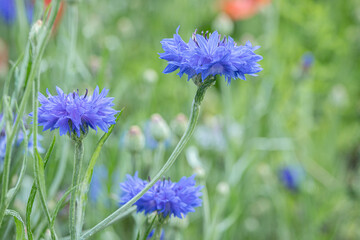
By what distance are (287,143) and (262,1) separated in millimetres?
548

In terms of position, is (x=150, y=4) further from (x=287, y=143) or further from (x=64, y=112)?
(x=64, y=112)

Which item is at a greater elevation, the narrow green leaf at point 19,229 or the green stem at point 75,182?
the green stem at point 75,182

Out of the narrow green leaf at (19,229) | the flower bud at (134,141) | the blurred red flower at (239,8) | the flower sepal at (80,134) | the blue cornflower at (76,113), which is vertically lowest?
the narrow green leaf at (19,229)

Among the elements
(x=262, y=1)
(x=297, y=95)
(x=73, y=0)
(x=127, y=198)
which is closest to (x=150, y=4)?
(x=262, y=1)

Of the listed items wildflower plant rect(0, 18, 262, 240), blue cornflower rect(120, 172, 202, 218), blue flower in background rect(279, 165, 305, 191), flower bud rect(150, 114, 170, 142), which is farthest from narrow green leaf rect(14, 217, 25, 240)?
blue flower in background rect(279, 165, 305, 191)

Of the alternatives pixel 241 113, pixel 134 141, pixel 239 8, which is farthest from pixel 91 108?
pixel 239 8

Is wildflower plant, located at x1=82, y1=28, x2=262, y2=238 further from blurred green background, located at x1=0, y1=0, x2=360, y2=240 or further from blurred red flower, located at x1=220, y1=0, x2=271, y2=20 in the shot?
blurred red flower, located at x1=220, y1=0, x2=271, y2=20

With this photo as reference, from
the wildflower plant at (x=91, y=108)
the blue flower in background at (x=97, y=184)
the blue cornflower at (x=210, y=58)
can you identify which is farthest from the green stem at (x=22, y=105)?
the blue flower in background at (x=97, y=184)

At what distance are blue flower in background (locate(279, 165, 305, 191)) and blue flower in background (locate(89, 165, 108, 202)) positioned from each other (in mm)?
475

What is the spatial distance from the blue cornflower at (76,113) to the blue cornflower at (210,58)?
0.07 meters

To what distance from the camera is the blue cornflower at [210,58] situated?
429 mm

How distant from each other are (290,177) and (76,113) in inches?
33.8

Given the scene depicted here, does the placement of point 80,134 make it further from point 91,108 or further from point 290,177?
point 290,177

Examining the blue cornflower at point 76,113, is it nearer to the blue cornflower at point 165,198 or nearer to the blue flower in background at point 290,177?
the blue cornflower at point 165,198
